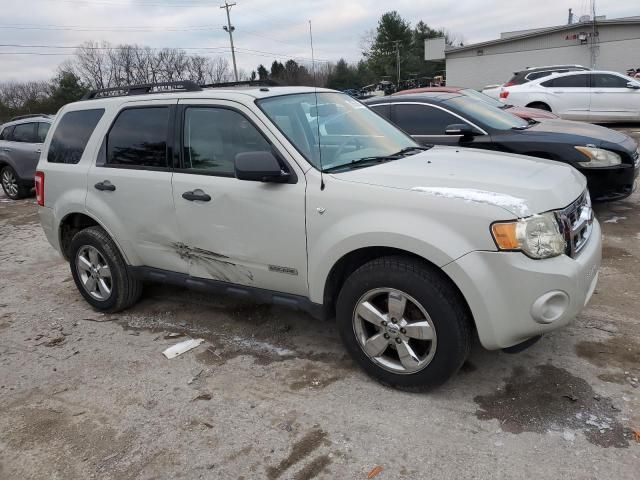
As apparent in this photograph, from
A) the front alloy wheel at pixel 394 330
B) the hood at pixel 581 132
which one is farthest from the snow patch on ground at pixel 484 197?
the hood at pixel 581 132

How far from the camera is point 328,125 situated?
3.78 metres

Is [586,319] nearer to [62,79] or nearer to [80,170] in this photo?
[80,170]

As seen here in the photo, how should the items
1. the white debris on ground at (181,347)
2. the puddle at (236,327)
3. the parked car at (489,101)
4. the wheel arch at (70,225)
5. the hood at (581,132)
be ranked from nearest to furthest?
the puddle at (236,327) < the white debris on ground at (181,347) < the wheel arch at (70,225) < the hood at (581,132) < the parked car at (489,101)

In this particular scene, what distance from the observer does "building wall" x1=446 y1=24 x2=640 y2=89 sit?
3181cm

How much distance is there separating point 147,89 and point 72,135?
831 mm

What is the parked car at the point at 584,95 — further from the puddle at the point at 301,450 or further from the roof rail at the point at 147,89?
the puddle at the point at 301,450

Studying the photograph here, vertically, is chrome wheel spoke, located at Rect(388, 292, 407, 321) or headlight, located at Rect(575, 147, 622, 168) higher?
headlight, located at Rect(575, 147, 622, 168)

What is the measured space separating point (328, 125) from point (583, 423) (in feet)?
7.95

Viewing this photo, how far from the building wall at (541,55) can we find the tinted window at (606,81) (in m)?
21.7

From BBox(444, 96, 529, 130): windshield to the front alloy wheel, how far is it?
4.26 m

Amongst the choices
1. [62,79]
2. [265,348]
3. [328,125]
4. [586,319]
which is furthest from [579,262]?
[62,79]

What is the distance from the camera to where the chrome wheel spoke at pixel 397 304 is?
301 centimetres

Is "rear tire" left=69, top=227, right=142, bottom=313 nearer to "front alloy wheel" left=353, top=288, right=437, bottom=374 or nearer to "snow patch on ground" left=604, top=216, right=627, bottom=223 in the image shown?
"front alloy wheel" left=353, top=288, right=437, bottom=374

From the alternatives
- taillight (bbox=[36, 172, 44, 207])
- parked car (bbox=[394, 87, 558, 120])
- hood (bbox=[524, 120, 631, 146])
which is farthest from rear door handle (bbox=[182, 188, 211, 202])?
parked car (bbox=[394, 87, 558, 120])
